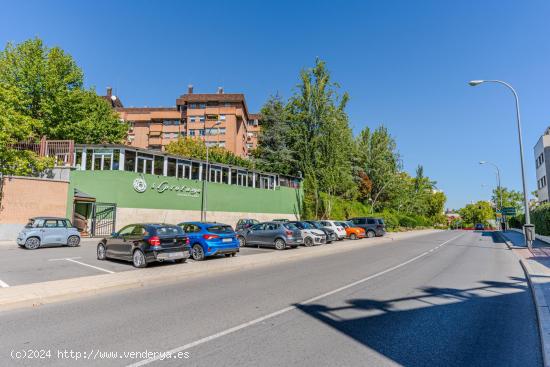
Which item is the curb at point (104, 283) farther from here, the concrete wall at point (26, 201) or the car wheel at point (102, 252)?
the concrete wall at point (26, 201)

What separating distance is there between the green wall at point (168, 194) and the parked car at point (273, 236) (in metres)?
11.8

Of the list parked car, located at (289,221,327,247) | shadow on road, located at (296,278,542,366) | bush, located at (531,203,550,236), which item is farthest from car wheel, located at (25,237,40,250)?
bush, located at (531,203,550,236)

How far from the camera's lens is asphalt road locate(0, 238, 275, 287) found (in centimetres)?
1049

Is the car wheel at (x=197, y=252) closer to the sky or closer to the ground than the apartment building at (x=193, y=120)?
closer to the ground

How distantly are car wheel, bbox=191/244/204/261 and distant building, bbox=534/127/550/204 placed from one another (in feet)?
159

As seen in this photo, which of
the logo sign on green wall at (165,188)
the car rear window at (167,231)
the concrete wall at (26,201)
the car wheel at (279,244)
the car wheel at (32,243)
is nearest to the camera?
the car rear window at (167,231)

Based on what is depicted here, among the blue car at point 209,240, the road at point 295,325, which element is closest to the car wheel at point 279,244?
the blue car at point 209,240

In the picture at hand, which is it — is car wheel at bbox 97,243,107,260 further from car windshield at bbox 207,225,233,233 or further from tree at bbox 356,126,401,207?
tree at bbox 356,126,401,207

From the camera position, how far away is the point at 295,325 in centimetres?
606

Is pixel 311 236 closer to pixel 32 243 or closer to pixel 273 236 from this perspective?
pixel 273 236

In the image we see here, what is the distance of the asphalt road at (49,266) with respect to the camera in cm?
1049

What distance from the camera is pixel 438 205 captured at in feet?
285

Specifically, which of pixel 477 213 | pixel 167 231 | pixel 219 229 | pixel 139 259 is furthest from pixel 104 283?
pixel 477 213

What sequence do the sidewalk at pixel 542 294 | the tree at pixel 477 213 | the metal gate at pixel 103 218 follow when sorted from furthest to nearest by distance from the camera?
the tree at pixel 477 213
the metal gate at pixel 103 218
the sidewalk at pixel 542 294
